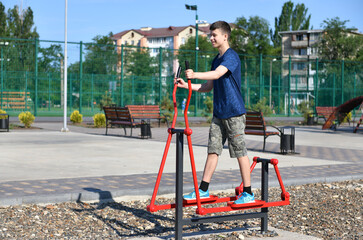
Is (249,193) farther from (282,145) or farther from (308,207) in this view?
(282,145)

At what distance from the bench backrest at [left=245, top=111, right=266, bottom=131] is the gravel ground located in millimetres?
6049

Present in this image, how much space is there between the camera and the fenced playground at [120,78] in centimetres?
2980

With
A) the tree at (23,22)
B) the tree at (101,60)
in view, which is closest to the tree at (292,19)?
the tree at (23,22)

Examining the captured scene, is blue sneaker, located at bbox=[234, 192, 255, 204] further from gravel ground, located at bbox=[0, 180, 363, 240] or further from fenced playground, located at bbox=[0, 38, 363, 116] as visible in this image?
fenced playground, located at bbox=[0, 38, 363, 116]

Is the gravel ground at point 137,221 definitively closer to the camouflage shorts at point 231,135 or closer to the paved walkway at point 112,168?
the paved walkway at point 112,168

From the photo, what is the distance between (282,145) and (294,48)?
95351 mm

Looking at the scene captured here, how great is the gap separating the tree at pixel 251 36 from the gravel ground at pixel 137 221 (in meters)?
78.5

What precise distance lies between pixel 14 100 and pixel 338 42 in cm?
4191

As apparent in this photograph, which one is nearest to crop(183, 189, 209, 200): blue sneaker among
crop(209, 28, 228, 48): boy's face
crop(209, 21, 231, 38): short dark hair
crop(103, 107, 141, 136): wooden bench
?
crop(209, 28, 228, 48): boy's face

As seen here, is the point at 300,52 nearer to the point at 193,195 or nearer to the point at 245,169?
the point at 245,169

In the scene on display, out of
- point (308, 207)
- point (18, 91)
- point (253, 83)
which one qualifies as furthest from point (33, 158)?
point (253, 83)

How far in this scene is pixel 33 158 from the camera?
32.9 ft

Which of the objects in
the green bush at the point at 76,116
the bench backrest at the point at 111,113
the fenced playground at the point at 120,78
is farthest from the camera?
the fenced playground at the point at 120,78

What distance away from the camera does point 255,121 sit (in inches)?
501
